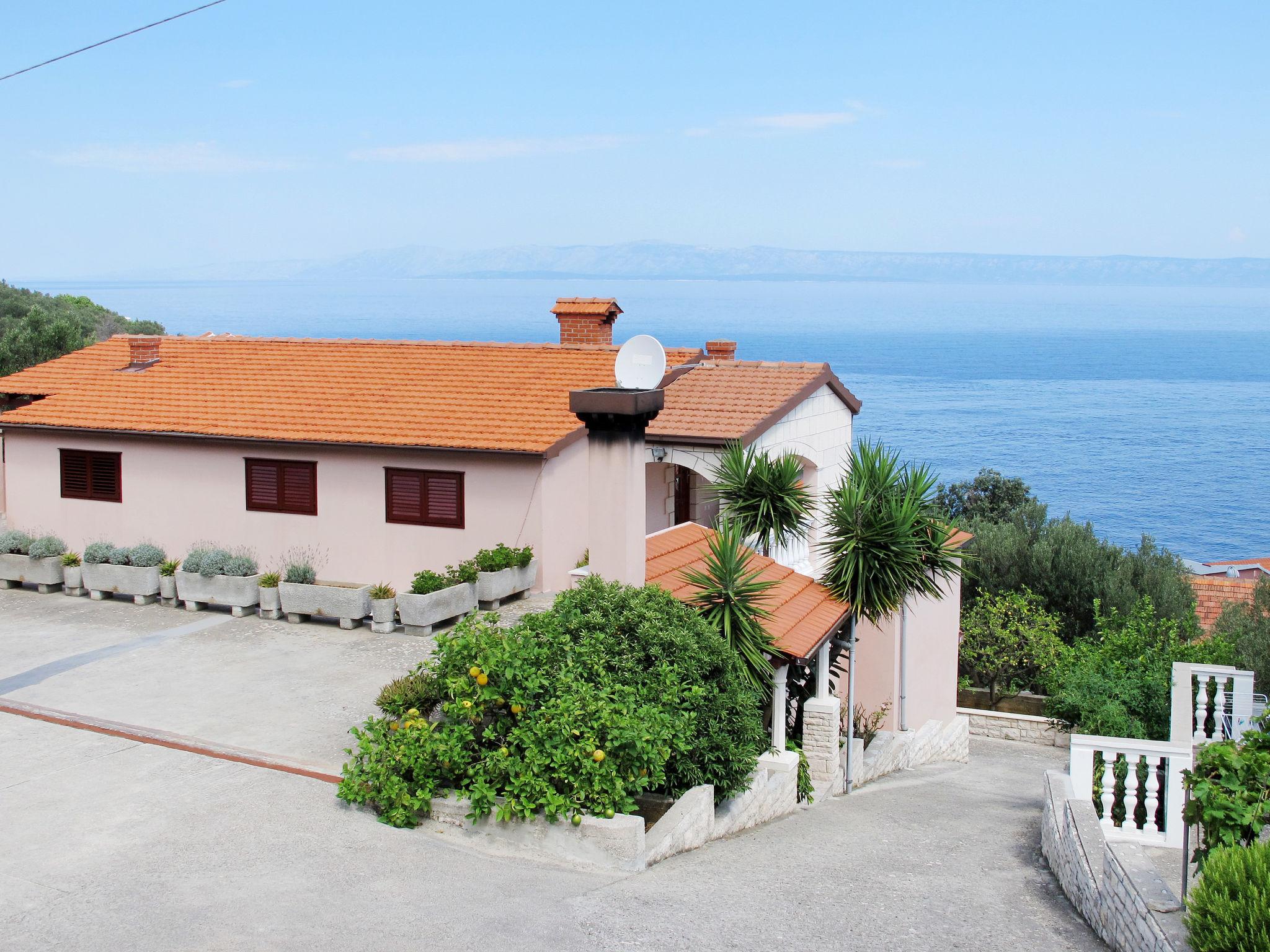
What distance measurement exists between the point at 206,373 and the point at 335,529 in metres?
4.86

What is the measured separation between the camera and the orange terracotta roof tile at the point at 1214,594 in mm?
39719

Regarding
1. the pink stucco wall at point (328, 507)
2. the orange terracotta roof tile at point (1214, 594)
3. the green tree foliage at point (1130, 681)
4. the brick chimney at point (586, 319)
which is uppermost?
the brick chimney at point (586, 319)

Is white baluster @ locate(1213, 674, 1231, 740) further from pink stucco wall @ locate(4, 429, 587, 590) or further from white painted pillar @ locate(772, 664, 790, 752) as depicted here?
pink stucco wall @ locate(4, 429, 587, 590)

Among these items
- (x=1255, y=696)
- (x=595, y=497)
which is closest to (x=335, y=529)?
(x=595, y=497)

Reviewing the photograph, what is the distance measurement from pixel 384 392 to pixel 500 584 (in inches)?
173

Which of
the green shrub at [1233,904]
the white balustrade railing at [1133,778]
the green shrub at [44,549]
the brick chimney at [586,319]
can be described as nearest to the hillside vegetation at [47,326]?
the green shrub at [44,549]

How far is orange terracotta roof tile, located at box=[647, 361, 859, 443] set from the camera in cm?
1812

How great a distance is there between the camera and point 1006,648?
2809cm

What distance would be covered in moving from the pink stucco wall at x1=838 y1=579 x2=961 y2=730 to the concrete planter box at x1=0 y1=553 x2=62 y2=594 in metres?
11.5

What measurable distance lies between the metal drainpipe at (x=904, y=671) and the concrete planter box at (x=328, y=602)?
784cm

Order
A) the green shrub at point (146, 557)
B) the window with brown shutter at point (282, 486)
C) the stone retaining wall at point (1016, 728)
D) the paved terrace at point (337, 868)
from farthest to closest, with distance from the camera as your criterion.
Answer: the stone retaining wall at point (1016, 728)
the window with brown shutter at point (282, 486)
the green shrub at point (146, 557)
the paved terrace at point (337, 868)

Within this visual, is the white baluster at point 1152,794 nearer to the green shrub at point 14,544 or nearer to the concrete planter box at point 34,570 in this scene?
the concrete planter box at point 34,570

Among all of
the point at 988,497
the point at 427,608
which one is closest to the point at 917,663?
the point at 427,608

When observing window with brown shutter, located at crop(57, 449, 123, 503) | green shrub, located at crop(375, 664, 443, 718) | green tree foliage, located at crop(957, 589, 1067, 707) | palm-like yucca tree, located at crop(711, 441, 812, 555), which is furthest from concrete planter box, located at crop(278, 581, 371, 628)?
green tree foliage, located at crop(957, 589, 1067, 707)
